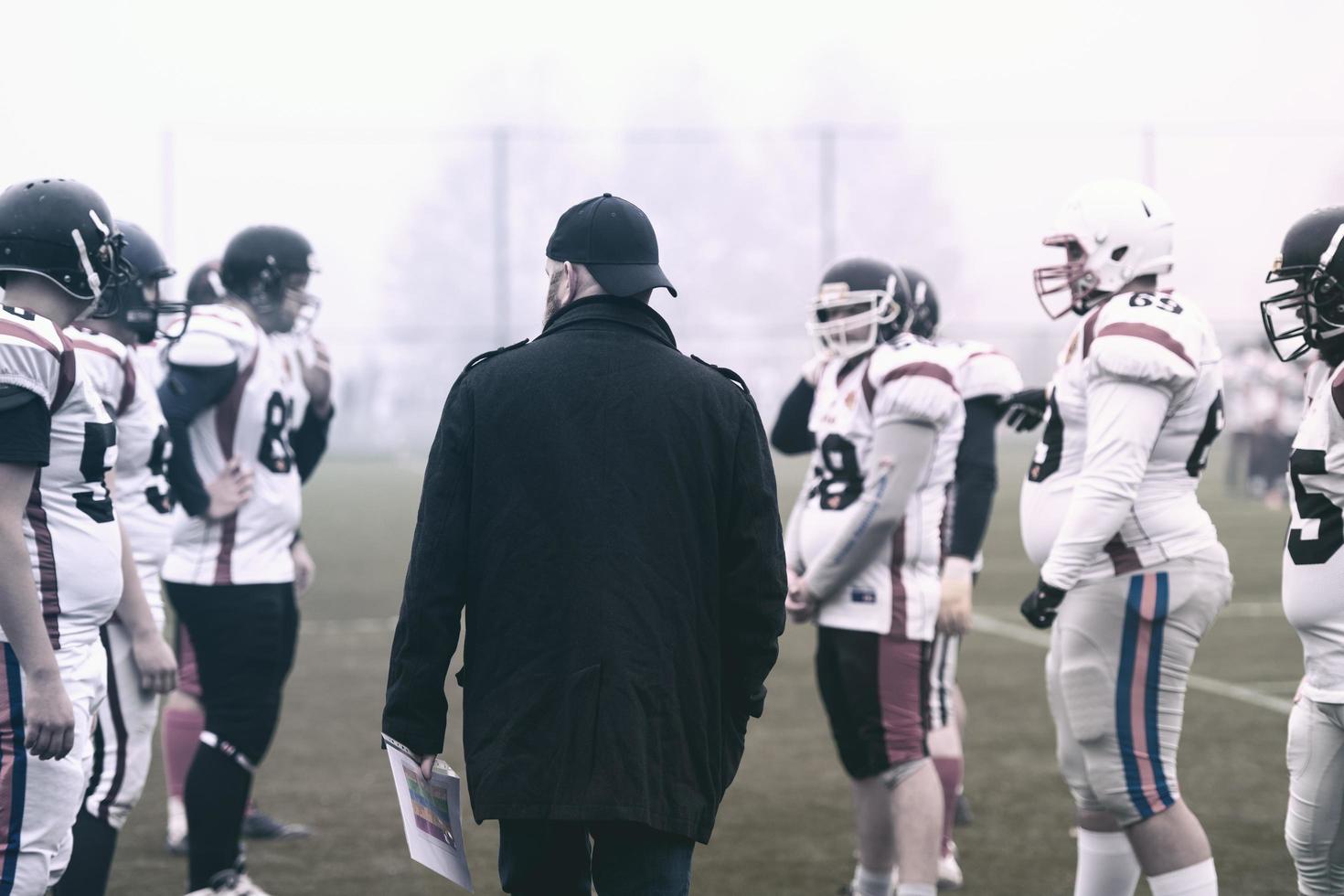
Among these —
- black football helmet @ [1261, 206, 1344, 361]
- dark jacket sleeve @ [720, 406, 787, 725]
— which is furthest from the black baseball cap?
black football helmet @ [1261, 206, 1344, 361]

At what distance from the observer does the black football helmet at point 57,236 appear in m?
3.06

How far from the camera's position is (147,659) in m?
3.51

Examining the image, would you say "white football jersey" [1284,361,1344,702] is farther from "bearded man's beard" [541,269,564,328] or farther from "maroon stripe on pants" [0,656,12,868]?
"maroon stripe on pants" [0,656,12,868]

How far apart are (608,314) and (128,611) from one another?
5.00 feet

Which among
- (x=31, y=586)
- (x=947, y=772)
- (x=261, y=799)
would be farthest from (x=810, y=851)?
(x=31, y=586)

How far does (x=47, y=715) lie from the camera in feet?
9.21

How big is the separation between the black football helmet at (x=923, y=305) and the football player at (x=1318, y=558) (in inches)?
74.9

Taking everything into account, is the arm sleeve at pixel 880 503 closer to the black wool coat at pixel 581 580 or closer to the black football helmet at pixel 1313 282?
the black football helmet at pixel 1313 282

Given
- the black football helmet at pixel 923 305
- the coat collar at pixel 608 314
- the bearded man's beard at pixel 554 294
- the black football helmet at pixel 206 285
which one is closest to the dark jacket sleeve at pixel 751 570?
the coat collar at pixel 608 314

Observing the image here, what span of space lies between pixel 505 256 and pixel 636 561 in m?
19.6

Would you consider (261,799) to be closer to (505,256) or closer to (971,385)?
(971,385)

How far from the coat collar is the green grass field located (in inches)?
97.7

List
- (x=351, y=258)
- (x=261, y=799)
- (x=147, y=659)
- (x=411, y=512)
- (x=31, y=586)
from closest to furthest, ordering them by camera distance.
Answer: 1. (x=31, y=586)
2. (x=147, y=659)
3. (x=261, y=799)
4. (x=411, y=512)
5. (x=351, y=258)

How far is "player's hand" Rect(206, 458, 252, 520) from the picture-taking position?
177 inches
